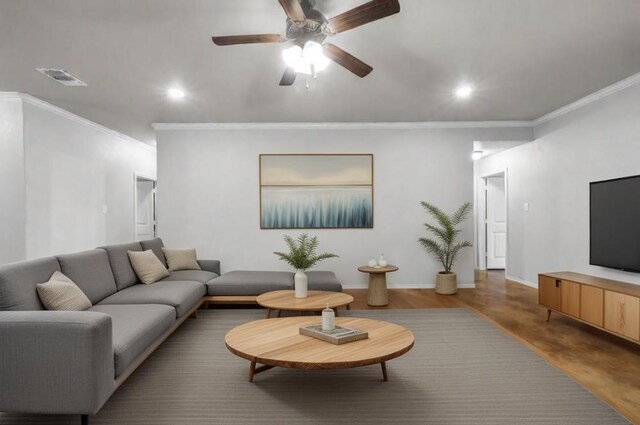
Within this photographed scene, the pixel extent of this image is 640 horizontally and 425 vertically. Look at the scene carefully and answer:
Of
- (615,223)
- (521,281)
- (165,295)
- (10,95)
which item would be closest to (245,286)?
(165,295)

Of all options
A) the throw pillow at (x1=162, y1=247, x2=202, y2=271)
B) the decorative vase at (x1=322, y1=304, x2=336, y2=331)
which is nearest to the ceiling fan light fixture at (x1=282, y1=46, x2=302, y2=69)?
the decorative vase at (x1=322, y1=304, x2=336, y2=331)

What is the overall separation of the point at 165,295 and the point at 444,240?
3886 millimetres

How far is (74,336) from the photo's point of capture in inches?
78.6

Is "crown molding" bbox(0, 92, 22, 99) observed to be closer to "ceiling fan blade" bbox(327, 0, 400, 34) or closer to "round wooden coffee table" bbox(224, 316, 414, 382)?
"round wooden coffee table" bbox(224, 316, 414, 382)

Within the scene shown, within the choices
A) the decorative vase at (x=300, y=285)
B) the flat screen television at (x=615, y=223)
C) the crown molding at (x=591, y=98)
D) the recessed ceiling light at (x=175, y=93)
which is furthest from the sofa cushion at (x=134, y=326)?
the crown molding at (x=591, y=98)

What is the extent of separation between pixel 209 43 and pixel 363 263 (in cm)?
379

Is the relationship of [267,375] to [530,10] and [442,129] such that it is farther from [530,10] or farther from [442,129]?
[442,129]

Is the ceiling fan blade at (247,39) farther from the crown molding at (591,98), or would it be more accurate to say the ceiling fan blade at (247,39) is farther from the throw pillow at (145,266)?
the crown molding at (591,98)

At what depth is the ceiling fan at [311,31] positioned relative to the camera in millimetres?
2182

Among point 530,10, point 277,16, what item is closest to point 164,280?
point 277,16

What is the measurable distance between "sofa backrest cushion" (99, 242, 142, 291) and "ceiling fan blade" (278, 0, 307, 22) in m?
2.90

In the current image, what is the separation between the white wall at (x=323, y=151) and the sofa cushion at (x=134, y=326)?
8.87ft

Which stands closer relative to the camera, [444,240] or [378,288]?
[378,288]

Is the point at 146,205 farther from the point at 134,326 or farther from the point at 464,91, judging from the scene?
the point at 464,91
